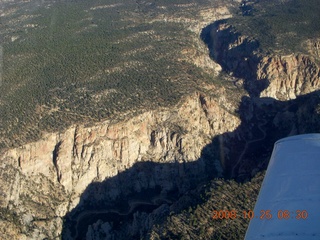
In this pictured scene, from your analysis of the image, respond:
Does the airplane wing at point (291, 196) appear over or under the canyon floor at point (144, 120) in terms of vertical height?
over

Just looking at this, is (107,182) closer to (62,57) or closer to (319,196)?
(62,57)

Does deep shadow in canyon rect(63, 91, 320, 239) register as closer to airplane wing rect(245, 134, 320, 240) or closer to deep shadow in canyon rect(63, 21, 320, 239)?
deep shadow in canyon rect(63, 21, 320, 239)

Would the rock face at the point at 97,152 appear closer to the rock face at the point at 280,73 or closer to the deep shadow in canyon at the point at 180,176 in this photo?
the deep shadow in canyon at the point at 180,176

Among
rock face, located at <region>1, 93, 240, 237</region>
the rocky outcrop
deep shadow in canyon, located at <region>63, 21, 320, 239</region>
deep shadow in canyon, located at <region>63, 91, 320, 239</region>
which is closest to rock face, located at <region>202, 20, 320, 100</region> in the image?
the rocky outcrop

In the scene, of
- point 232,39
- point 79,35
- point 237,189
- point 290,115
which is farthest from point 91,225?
point 232,39

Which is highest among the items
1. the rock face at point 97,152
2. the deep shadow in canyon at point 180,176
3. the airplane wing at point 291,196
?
the airplane wing at point 291,196

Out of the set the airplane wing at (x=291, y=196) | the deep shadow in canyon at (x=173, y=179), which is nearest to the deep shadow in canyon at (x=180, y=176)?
the deep shadow in canyon at (x=173, y=179)
